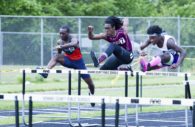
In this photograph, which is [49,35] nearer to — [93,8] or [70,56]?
[70,56]

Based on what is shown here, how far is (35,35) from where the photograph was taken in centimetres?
3522

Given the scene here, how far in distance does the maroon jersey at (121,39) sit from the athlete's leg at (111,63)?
1.06ft

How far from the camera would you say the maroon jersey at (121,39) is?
16.2 meters

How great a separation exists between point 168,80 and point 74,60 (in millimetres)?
16983

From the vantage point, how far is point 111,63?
53.1ft

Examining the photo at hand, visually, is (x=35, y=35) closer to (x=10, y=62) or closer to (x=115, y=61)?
(x=10, y=62)

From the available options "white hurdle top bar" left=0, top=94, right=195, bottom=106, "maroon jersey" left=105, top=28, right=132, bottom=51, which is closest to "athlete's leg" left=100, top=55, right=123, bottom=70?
"maroon jersey" left=105, top=28, right=132, bottom=51

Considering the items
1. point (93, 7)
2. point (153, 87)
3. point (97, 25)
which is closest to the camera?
point (153, 87)

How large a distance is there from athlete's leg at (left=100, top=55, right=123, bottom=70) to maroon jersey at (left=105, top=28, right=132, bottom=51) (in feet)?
1.06

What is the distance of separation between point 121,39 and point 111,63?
0.56 m

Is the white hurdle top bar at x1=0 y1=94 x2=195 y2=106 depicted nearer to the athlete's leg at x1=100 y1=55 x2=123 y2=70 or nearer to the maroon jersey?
the athlete's leg at x1=100 y1=55 x2=123 y2=70

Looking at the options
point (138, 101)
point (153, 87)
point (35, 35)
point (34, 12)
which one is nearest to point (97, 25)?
point (35, 35)

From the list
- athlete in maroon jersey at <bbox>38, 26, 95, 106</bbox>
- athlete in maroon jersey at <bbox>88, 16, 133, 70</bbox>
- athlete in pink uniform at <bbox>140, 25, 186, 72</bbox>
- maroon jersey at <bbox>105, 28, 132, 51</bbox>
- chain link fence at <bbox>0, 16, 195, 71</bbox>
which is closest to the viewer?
athlete in pink uniform at <bbox>140, 25, 186, 72</bbox>

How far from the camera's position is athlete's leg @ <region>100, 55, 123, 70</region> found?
16.1 m
